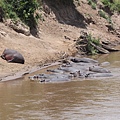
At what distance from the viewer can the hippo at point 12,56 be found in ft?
55.5

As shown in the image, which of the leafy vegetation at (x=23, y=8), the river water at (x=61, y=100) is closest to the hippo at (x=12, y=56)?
the river water at (x=61, y=100)

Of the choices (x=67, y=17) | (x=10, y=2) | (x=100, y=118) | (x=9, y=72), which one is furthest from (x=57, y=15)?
(x=100, y=118)

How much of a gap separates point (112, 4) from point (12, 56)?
69.3 feet

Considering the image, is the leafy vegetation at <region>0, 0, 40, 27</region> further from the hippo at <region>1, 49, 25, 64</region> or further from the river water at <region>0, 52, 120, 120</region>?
the river water at <region>0, 52, 120, 120</region>

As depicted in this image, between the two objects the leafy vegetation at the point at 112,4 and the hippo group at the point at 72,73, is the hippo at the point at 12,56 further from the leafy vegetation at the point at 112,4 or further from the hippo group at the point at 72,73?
the leafy vegetation at the point at 112,4

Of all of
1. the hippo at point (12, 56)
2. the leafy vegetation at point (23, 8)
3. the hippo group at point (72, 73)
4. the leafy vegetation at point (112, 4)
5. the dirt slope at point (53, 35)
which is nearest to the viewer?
the hippo group at point (72, 73)

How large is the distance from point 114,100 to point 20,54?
681 centimetres

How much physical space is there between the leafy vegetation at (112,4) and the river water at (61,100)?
818 inches

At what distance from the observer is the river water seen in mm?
10094

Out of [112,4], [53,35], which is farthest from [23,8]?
[112,4]

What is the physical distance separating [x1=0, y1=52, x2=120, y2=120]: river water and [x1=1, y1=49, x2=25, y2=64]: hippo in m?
1.96

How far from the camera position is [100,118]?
9.70 m

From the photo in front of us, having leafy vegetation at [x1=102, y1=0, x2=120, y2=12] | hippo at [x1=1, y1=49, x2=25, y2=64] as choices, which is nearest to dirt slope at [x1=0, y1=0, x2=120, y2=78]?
hippo at [x1=1, y1=49, x2=25, y2=64]

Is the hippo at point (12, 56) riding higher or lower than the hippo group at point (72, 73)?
higher
